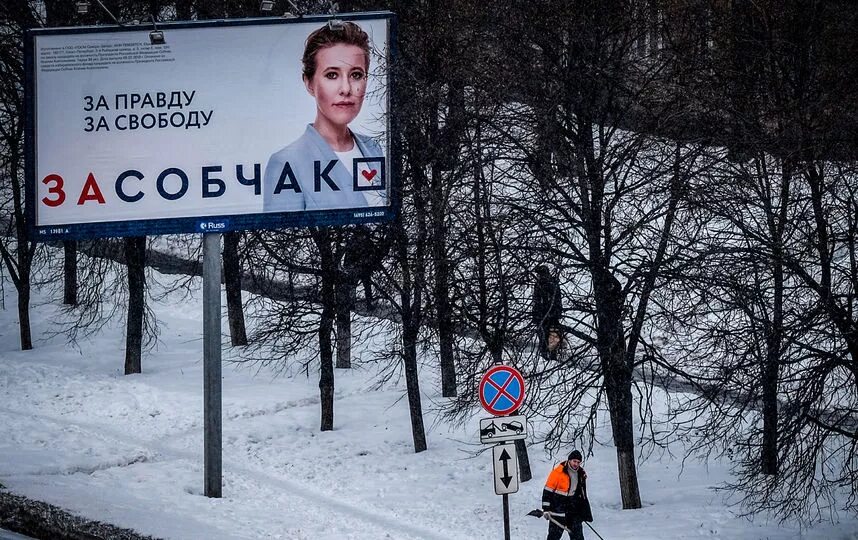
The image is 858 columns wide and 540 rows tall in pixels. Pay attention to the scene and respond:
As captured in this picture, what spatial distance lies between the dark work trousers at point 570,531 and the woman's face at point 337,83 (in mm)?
6843

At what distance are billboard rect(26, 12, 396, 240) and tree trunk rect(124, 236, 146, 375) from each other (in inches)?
304

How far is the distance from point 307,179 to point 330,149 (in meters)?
0.59

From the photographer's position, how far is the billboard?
51.2ft

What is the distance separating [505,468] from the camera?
533 inches

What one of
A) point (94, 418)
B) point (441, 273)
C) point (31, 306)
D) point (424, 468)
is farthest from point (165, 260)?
point (441, 273)

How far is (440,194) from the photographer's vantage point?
56.1 feet

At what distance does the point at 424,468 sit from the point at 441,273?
4683mm

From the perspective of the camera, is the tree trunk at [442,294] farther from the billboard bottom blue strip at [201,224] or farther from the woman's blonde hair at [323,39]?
the woman's blonde hair at [323,39]

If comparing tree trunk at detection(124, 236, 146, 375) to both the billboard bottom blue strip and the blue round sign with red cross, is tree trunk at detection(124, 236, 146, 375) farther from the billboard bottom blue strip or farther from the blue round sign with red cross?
the blue round sign with red cross

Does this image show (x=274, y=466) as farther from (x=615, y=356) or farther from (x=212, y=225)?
(x=615, y=356)

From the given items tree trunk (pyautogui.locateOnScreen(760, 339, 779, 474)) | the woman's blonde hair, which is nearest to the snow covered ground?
tree trunk (pyautogui.locateOnScreen(760, 339, 779, 474))

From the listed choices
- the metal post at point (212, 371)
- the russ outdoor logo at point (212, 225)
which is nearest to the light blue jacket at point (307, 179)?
the russ outdoor logo at point (212, 225)

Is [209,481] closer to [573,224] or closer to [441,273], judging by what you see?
[441,273]

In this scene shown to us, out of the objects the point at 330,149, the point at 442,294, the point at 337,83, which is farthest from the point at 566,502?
the point at 337,83
